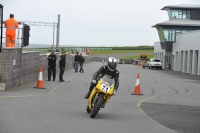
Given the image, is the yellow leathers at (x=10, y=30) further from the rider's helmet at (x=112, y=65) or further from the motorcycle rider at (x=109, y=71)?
the rider's helmet at (x=112, y=65)

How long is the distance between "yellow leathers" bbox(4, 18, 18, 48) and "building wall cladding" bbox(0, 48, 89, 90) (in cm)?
32

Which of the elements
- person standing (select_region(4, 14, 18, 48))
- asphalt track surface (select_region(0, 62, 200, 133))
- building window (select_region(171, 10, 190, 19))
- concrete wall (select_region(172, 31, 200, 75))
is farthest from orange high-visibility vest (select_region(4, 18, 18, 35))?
building window (select_region(171, 10, 190, 19))

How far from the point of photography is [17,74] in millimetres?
21562

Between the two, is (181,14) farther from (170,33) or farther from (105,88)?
(105,88)

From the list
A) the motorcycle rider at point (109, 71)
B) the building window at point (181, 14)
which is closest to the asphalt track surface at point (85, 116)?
the motorcycle rider at point (109, 71)

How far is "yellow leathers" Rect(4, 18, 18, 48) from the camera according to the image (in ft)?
61.9

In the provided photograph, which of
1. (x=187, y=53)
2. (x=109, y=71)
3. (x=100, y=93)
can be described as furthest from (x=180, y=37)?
(x=100, y=93)

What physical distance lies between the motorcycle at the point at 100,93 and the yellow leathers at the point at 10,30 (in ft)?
23.9

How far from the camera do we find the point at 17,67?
2147 centimetres

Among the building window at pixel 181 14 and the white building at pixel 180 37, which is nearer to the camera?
the white building at pixel 180 37

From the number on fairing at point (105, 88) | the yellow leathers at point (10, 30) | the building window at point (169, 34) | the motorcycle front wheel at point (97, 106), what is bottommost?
the motorcycle front wheel at point (97, 106)

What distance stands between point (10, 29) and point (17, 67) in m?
2.83

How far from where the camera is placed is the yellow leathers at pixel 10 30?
18875mm

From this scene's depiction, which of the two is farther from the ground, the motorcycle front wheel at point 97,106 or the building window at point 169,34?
the building window at point 169,34
